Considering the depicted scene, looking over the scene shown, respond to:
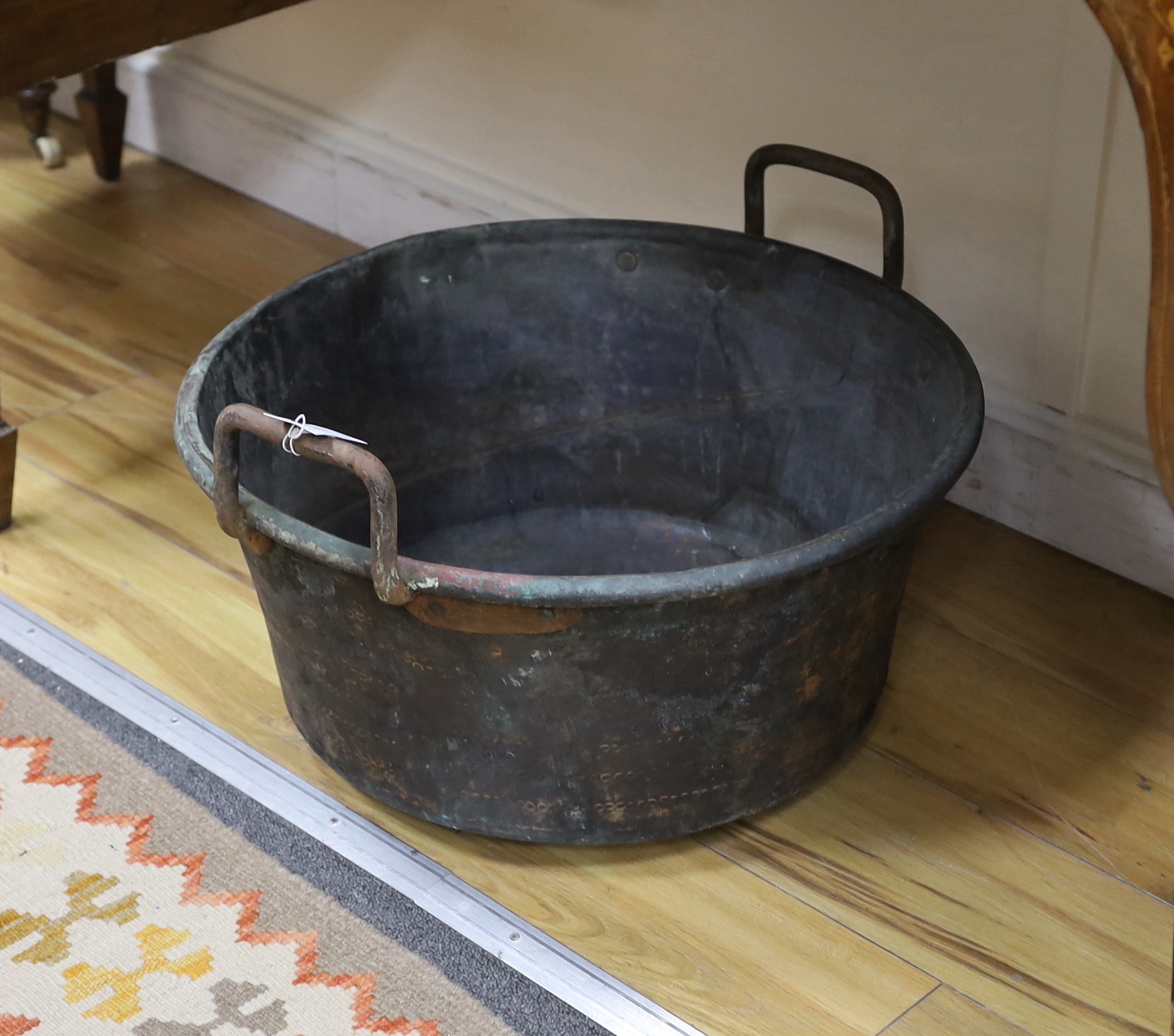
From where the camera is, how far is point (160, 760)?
1.19m

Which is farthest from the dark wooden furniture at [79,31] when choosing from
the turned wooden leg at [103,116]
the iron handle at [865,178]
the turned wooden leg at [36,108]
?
the turned wooden leg at [36,108]

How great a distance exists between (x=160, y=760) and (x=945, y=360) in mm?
686

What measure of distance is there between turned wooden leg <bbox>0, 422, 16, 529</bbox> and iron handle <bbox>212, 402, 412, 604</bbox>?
51 cm

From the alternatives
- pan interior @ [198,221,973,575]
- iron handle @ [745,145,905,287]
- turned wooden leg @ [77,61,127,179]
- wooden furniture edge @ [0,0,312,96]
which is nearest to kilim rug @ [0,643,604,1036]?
pan interior @ [198,221,973,575]

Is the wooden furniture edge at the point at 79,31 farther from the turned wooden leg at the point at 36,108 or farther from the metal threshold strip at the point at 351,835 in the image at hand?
the turned wooden leg at the point at 36,108

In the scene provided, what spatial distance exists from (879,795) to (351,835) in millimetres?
405

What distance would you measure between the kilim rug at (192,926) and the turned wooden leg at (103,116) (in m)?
1.12

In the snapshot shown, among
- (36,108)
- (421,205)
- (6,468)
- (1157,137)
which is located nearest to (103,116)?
(36,108)

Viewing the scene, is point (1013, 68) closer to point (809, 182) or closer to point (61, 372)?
point (809, 182)

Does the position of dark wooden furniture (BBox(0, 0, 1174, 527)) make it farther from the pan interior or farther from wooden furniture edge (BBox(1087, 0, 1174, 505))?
the pan interior

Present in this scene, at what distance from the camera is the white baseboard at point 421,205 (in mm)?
1362

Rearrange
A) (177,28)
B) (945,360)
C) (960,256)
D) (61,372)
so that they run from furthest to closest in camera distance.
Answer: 1. (61,372)
2. (960,256)
3. (177,28)
4. (945,360)

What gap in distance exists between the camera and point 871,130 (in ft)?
4.62

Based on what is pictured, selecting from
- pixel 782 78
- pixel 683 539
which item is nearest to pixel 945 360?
pixel 683 539
